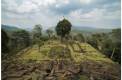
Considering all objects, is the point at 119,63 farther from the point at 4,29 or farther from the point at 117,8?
the point at 4,29

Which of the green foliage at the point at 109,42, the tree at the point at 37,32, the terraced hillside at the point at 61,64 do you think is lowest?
the terraced hillside at the point at 61,64

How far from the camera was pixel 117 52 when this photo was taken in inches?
125

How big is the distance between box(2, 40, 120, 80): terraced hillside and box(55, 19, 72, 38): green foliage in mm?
105

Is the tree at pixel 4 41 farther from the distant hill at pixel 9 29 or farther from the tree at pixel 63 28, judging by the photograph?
the tree at pixel 63 28

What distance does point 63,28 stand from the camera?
3213 mm

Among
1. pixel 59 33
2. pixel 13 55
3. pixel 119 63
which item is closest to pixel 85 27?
pixel 59 33

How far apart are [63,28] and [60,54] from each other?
28cm

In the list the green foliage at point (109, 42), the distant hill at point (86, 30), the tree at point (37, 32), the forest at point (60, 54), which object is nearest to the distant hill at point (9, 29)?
the forest at point (60, 54)

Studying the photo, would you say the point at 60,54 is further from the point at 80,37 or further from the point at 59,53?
the point at 80,37

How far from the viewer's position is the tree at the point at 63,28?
319 centimetres

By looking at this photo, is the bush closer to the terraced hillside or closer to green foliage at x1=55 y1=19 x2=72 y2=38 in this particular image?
the terraced hillside

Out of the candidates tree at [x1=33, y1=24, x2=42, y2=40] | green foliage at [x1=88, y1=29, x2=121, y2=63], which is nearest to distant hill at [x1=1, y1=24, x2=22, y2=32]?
tree at [x1=33, y1=24, x2=42, y2=40]

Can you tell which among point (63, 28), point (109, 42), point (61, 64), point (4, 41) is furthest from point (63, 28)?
point (4, 41)

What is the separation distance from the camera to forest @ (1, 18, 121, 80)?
311cm
